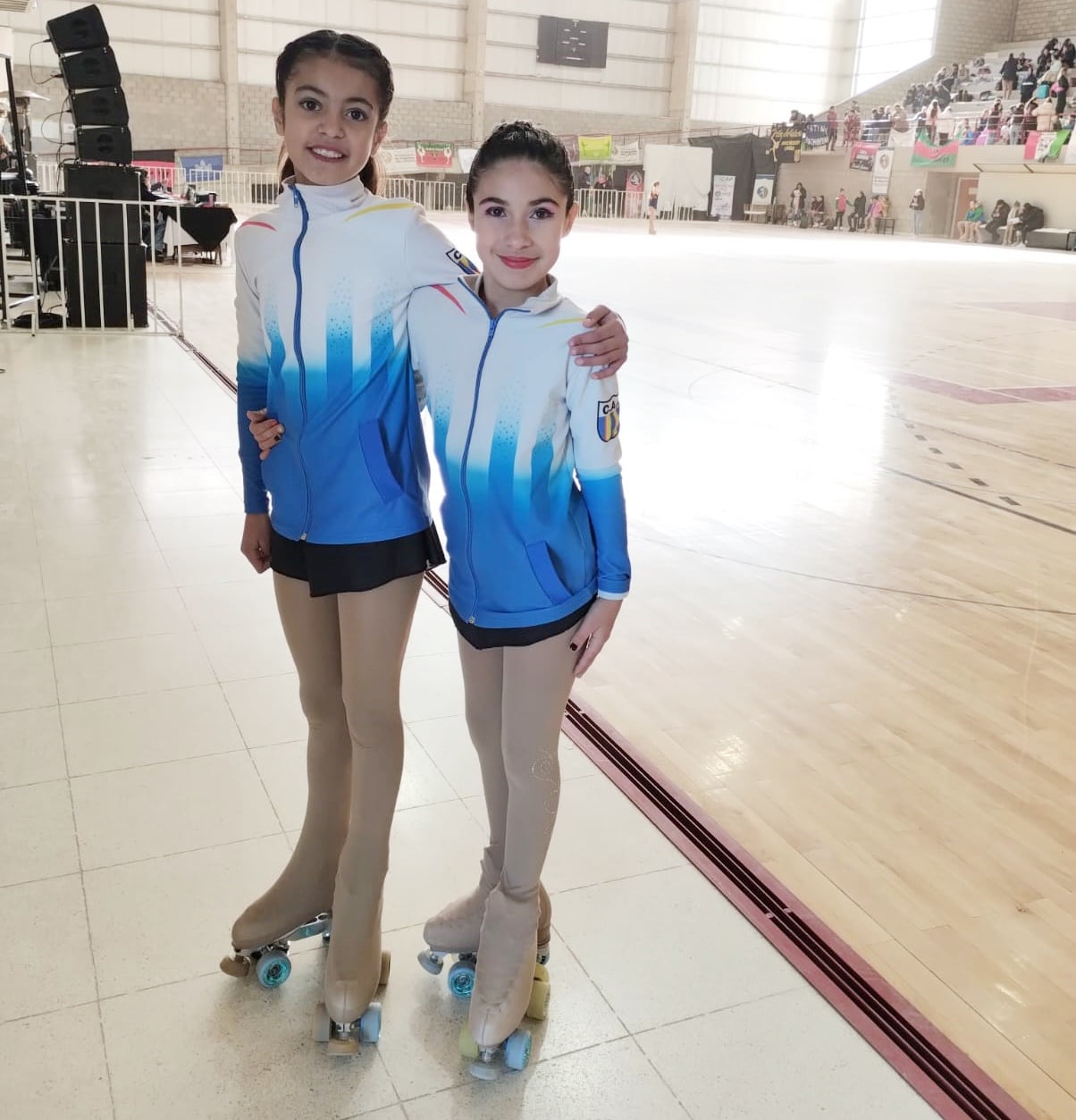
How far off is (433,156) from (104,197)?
68.1ft

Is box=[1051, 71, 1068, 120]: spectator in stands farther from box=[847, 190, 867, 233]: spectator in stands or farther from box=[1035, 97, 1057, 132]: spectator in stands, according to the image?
box=[847, 190, 867, 233]: spectator in stands

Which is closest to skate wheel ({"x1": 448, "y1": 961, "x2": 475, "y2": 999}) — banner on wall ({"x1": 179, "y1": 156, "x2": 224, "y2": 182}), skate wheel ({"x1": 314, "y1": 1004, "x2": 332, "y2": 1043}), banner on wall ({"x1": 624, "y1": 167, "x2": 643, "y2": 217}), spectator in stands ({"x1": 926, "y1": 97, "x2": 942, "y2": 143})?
skate wheel ({"x1": 314, "y1": 1004, "x2": 332, "y2": 1043})

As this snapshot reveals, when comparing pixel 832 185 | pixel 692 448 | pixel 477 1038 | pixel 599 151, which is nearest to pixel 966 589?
pixel 692 448

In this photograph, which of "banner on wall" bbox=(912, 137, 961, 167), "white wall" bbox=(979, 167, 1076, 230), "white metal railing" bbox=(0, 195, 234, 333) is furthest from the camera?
"banner on wall" bbox=(912, 137, 961, 167)

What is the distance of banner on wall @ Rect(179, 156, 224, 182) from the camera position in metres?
26.2

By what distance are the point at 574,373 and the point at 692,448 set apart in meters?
4.97

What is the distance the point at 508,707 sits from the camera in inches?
66.6

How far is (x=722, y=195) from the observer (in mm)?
34500

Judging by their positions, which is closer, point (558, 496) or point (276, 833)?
point (558, 496)

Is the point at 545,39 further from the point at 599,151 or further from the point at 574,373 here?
the point at 574,373

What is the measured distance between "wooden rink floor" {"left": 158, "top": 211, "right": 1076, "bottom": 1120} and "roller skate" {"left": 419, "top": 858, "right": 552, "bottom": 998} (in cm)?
68

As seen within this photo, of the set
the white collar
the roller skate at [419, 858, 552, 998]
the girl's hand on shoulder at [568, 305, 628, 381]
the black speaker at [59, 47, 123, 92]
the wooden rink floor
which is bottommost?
the wooden rink floor

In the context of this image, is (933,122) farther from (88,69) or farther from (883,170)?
(88,69)

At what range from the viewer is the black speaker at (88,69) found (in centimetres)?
937
